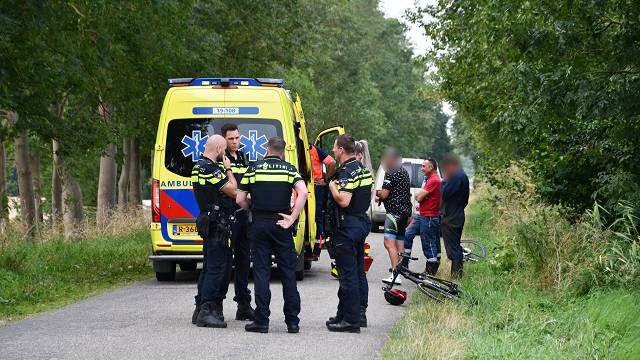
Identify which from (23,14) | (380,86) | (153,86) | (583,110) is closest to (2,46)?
(23,14)

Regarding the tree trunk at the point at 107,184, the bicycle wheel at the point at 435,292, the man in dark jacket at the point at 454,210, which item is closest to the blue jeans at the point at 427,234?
the man in dark jacket at the point at 454,210

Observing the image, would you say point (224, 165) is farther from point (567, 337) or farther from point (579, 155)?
point (579, 155)

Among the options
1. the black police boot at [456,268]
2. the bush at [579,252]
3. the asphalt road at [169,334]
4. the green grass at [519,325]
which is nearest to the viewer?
the green grass at [519,325]

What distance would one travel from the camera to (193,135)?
15906 mm

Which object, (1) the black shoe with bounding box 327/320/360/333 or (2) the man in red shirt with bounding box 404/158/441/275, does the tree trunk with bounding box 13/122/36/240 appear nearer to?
(2) the man in red shirt with bounding box 404/158/441/275

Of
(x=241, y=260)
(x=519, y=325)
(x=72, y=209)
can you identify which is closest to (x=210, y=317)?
(x=241, y=260)

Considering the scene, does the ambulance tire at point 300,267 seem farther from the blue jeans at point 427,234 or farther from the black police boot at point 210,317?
the black police boot at point 210,317

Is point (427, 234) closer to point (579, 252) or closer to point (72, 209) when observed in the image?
point (579, 252)

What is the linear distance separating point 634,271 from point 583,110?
2.48 meters

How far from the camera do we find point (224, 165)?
11.2m

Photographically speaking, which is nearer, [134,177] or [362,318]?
[362,318]

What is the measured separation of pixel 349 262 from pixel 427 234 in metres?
5.44

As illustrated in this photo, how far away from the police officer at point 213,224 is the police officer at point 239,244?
0.77ft

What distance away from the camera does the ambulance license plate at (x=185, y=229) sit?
51.6 ft
